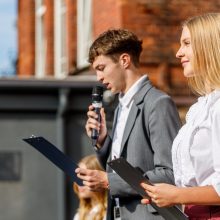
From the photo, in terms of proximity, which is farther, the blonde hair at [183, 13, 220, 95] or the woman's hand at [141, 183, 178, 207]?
the blonde hair at [183, 13, 220, 95]

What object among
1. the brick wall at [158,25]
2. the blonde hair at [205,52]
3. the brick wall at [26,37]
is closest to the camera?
the blonde hair at [205,52]

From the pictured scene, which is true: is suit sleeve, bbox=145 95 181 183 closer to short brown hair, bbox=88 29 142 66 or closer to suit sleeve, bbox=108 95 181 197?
suit sleeve, bbox=108 95 181 197

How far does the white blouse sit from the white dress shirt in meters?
1.14

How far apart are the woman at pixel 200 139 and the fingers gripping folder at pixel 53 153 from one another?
93 centimetres

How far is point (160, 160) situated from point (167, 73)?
670 cm

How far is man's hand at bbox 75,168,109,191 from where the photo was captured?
235 inches

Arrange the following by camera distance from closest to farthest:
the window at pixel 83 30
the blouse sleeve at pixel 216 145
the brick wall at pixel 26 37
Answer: the blouse sleeve at pixel 216 145, the window at pixel 83 30, the brick wall at pixel 26 37

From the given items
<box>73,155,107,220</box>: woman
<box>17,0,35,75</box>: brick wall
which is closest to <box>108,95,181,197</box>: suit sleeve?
<box>73,155,107,220</box>: woman

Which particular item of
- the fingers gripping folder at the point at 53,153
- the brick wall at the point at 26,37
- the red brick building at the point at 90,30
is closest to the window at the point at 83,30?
the red brick building at the point at 90,30

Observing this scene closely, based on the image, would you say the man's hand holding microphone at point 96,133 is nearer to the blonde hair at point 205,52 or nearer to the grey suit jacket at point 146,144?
the grey suit jacket at point 146,144

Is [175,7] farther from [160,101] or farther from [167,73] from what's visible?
[160,101]

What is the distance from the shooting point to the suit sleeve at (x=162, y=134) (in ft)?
19.9

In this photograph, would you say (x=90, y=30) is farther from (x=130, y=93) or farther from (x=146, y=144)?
(x=146, y=144)

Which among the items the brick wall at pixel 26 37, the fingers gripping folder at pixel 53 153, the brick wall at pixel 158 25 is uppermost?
the brick wall at pixel 26 37
